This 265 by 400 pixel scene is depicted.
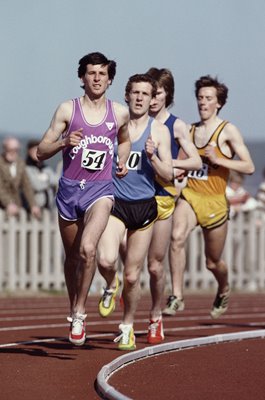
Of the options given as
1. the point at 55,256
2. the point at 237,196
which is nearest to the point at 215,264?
the point at 55,256

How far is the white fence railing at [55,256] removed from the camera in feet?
76.5

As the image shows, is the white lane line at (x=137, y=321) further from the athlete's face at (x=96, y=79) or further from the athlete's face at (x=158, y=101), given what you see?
the athlete's face at (x=96, y=79)

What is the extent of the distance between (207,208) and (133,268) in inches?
123

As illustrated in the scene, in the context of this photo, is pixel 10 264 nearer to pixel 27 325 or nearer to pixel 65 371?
pixel 27 325

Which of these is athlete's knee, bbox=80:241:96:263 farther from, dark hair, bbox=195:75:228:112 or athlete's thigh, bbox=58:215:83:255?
dark hair, bbox=195:75:228:112

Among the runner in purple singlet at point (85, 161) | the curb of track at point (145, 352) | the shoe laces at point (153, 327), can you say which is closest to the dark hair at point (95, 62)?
the runner in purple singlet at point (85, 161)

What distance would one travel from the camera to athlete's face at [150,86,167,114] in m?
13.5

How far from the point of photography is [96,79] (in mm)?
11539

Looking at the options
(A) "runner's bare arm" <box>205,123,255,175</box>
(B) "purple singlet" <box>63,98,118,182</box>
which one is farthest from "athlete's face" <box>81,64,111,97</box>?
(A) "runner's bare arm" <box>205,123,255,175</box>

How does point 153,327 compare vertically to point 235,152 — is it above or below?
below

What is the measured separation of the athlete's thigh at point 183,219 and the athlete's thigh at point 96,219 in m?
3.53

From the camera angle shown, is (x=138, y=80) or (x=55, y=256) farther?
(x=55, y=256)

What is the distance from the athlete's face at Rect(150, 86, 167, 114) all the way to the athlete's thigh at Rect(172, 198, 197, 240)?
177 cm

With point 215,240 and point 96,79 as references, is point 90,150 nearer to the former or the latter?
point 96,79
